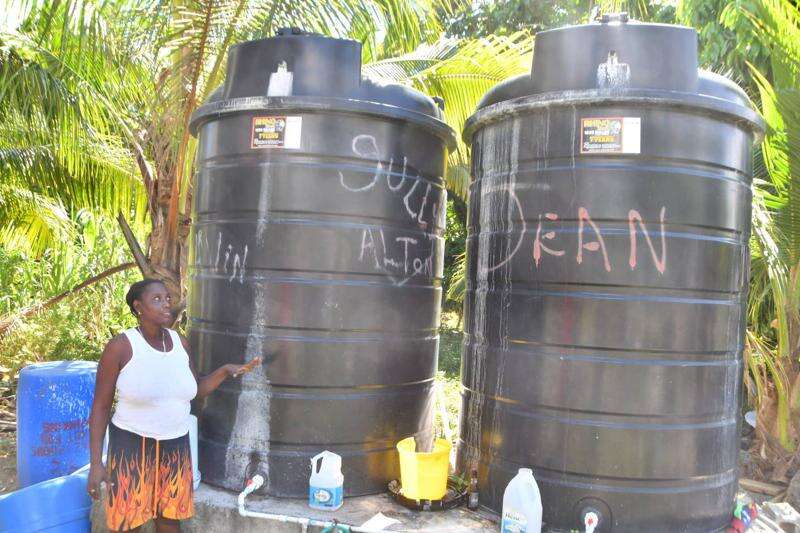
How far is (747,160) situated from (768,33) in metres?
2.31

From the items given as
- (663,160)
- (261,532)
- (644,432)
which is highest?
(663,160)

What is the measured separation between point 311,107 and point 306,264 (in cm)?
81

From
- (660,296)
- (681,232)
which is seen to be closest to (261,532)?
(660,296)

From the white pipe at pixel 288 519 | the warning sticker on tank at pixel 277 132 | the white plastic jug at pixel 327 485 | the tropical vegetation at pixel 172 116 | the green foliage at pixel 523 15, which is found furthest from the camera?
the green foliage at pixel 523 15

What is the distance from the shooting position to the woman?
301cm

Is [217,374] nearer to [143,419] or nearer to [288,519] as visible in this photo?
[143,419]

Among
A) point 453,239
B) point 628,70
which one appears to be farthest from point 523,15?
point 628,70

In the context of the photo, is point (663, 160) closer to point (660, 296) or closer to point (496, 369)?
point (660, 296)

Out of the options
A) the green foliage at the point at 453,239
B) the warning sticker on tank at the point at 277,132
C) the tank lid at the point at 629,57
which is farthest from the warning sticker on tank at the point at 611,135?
the green foliage at the point at 453,239

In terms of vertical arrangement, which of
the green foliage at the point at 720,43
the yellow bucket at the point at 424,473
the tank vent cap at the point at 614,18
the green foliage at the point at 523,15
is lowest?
the yellow bucket at the point at 424,473

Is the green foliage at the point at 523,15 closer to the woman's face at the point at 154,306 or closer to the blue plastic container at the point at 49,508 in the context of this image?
the woman's face at the point at 154,306

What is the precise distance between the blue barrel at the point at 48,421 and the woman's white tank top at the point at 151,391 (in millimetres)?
1529

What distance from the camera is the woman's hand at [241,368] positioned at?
11.5ft

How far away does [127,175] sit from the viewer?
7676mm
